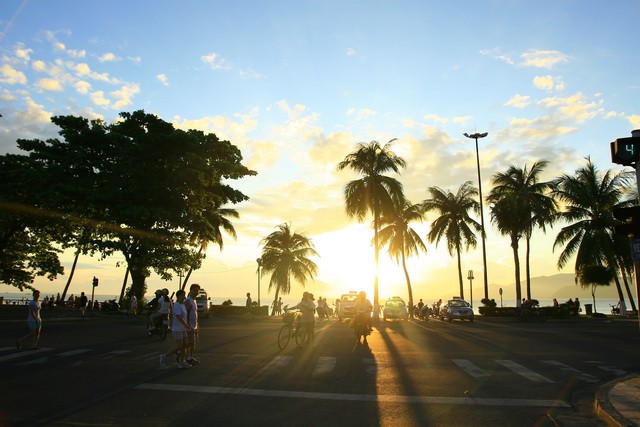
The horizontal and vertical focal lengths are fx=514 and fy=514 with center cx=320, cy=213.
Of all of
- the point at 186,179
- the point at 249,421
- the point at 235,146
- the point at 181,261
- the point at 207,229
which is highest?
the point at 235,146

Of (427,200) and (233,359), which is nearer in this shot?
(233,359)

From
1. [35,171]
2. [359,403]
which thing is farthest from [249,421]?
[35,171]

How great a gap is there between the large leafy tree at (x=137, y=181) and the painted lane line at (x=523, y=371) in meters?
23.8

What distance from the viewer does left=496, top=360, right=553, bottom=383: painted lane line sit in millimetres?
10969

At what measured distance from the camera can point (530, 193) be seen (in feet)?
146

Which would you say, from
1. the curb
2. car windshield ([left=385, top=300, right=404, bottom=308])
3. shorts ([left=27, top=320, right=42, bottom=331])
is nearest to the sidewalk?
the curb

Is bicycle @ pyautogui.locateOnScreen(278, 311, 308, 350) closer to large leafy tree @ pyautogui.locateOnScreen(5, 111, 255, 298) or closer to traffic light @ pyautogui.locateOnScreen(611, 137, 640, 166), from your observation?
traffic light @ pyautogui.locateOnScreen(611, 137, 640, 166)

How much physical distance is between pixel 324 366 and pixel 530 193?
36924 mm

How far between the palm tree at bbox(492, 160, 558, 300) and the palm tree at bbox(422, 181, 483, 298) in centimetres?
371

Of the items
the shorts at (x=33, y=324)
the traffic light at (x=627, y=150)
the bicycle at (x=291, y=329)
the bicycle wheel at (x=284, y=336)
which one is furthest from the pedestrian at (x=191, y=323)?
the traffic light at (x=627, y=150)

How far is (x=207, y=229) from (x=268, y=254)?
79.9ft

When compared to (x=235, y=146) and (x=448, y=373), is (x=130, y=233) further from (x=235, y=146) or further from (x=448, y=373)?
(x=448, y=373)

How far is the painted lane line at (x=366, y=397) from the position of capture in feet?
28.0

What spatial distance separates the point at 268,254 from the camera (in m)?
59.6
